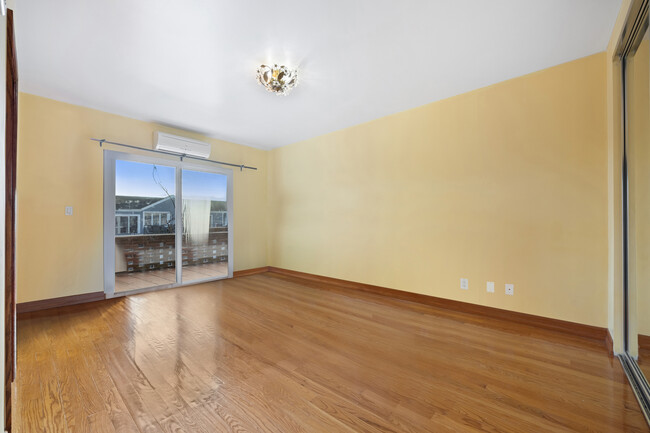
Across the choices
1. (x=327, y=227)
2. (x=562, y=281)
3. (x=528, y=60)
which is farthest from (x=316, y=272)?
(x=528, y=60)

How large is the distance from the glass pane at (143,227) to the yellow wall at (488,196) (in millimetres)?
2591

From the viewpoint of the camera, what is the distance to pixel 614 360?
6.50ft

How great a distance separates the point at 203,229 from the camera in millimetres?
4703

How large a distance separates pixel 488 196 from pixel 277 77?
2532mm

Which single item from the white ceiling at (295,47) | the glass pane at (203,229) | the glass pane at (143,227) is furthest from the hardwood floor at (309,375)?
the white ceiling at (295,47)

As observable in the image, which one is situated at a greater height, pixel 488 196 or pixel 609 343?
pixel 488 196

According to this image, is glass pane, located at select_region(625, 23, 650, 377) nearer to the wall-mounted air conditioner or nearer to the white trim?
the wall-mounted air conditioner

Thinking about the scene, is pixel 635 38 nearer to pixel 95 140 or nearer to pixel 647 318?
pixel 647 318

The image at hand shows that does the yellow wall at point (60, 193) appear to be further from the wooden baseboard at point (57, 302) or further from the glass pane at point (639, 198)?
the glass pane at point (639, 198)

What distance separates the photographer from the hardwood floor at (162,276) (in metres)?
3.79

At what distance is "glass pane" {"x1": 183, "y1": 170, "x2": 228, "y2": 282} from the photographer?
4457 millimetres

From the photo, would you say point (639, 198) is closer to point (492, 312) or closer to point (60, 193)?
point (492, 312)

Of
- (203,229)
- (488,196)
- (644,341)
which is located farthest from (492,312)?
(203,229)

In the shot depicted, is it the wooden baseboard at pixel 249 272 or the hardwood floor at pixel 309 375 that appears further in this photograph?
the wooden baseboard at pixel 249 272
